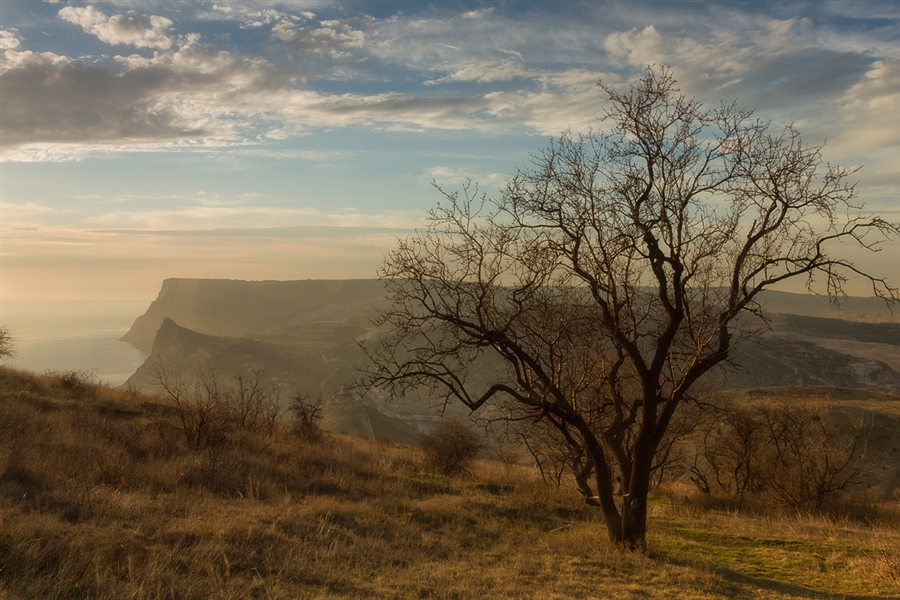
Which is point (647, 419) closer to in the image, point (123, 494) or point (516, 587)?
point (516, 587)

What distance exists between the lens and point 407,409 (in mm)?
132250

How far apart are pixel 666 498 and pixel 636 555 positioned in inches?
501

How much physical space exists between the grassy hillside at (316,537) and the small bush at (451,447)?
6065 millimetres

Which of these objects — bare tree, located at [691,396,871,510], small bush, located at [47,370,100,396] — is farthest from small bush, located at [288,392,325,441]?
bare tree, located at [691,396,871,510]

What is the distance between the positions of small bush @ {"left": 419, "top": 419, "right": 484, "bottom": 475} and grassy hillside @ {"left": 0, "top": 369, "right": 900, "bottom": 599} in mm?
6065

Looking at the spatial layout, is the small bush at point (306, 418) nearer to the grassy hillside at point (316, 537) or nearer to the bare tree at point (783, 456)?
the grassy hillside at point (316, 537)

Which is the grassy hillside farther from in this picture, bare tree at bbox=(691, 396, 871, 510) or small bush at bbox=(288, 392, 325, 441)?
bare tree at bbox=(691, 396, 871, 510)

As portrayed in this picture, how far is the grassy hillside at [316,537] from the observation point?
6.25 metres

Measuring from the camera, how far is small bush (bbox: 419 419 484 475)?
69.8 ft

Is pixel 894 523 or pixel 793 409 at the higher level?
pixel 793 409

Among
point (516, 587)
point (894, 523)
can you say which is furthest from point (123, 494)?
point (894, 523)

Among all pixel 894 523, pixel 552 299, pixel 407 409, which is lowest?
pixel 407 409

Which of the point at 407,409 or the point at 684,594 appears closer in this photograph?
the point at 684,594

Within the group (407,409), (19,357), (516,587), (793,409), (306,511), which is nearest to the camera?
(516,587)
